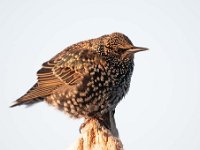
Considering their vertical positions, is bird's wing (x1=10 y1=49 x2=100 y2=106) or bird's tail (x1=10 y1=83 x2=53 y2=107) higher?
bird's wing (x1=10 y1=49 x2=100 y2=106)

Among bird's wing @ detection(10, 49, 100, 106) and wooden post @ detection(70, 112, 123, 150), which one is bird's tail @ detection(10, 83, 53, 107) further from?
wooden post @ detection(70, 112, 123, 150)

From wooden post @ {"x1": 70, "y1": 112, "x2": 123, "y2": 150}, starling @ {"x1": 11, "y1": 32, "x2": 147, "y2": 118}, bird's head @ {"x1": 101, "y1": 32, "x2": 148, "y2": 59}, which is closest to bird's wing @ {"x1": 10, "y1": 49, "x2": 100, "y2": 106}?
starling @ {"x1": 11, "y1": 32, "x2": 147, "y2": 118}

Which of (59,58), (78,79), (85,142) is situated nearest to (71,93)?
(78,79)

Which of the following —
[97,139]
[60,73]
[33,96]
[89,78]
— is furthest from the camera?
[60,73]

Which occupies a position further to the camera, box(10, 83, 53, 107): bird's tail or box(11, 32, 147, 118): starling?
box(10, 83, 53, 107): bird's tail

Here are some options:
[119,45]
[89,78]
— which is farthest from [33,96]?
[119,45]

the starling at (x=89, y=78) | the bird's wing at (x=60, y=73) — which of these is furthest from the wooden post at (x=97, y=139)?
the bird's wing at (x=60, y=73)

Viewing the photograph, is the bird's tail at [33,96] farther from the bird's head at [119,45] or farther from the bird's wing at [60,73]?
the bird's head at [119,45]

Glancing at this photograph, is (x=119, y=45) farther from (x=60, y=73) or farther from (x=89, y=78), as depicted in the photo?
(x=60, y=73)
